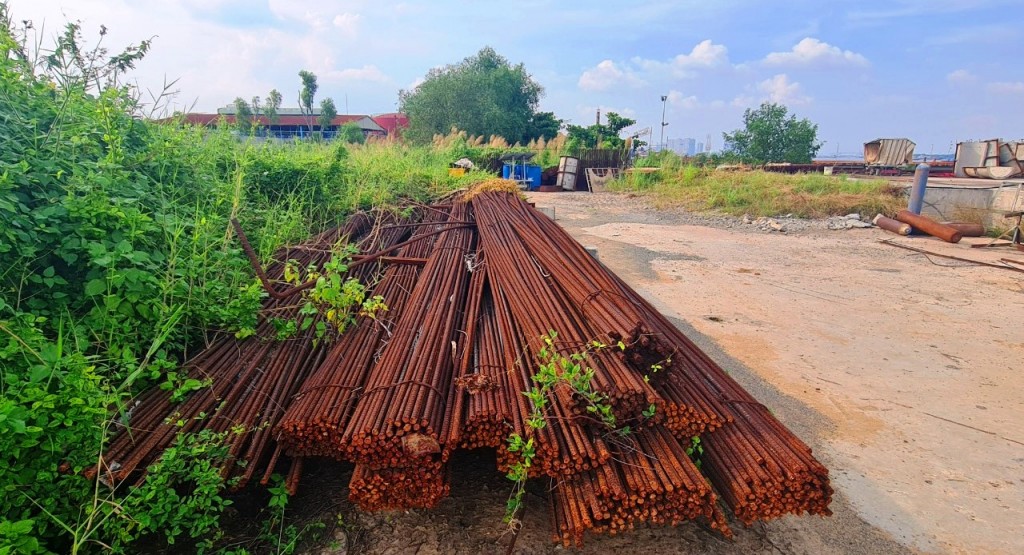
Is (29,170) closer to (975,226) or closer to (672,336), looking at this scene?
(672,336)

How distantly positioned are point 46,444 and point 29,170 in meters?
1.35

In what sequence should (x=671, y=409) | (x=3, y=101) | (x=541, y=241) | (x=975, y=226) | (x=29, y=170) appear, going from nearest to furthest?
(x=671, y=409), (x=29, y=170), (x=3, y=101), (x=541, y=241), (x=975, y=226)

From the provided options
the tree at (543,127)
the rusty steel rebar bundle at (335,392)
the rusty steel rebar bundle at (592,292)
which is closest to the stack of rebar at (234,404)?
the rusty steel rebar bundle at (335,392)

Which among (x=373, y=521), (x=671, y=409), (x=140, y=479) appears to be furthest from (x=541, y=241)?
(x=140, y=479)

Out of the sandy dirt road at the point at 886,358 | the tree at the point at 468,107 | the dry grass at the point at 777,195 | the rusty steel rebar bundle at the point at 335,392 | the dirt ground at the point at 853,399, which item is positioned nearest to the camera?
the rusty steel rebar bundle at the point at 335,392

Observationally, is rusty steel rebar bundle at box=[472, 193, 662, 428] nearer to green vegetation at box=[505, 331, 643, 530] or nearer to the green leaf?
green vegetation at box=[505, 331, 643, 530]

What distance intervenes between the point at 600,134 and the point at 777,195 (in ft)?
43.8

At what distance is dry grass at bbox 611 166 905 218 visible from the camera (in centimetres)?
1272

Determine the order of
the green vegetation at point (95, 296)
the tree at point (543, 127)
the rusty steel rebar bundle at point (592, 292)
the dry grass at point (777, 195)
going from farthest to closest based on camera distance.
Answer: the tree at point (543, 127) < the dry grass at point (777, 195) < the rusty steel rebar bundle at point (592, 292) < the green vegetation at point (95, 296)

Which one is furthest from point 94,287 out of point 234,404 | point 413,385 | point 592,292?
point 592,292

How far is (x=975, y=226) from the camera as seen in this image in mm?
10234

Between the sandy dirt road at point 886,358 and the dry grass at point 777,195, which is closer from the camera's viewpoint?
the sandy dirt road at point 886,358

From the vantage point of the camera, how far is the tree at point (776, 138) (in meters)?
27.5

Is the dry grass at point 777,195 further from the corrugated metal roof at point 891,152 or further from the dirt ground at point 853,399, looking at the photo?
the corrugated metal roof at point 891,152
